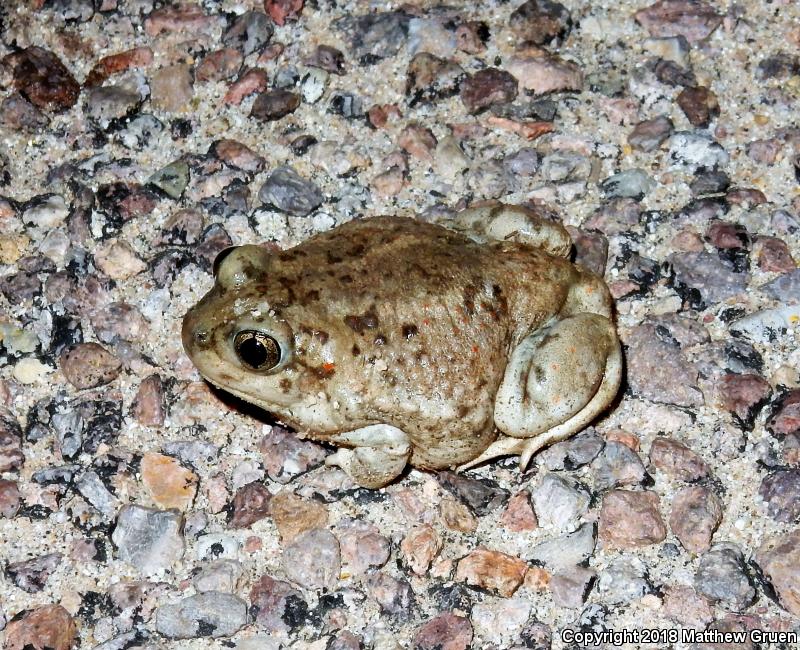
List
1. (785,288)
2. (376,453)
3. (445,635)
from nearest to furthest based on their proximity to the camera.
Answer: (445,635) → (376,453) → (785,288)

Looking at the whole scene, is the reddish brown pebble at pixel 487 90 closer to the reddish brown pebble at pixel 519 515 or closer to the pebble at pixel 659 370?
the pebble at pixel 659 370

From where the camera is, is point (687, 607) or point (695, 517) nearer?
point (687, 607)

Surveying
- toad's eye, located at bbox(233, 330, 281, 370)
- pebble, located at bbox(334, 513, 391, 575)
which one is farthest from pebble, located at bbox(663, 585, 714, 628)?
toad's eye, located at bbox(233, 330, 281, 370)

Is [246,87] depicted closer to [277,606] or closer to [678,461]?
[277,606]

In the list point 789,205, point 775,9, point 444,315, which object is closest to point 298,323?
point 444,315

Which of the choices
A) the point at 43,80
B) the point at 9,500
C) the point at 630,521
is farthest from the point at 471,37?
the point at 9,500

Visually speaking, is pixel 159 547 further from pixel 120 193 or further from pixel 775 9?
pixel 775 9
